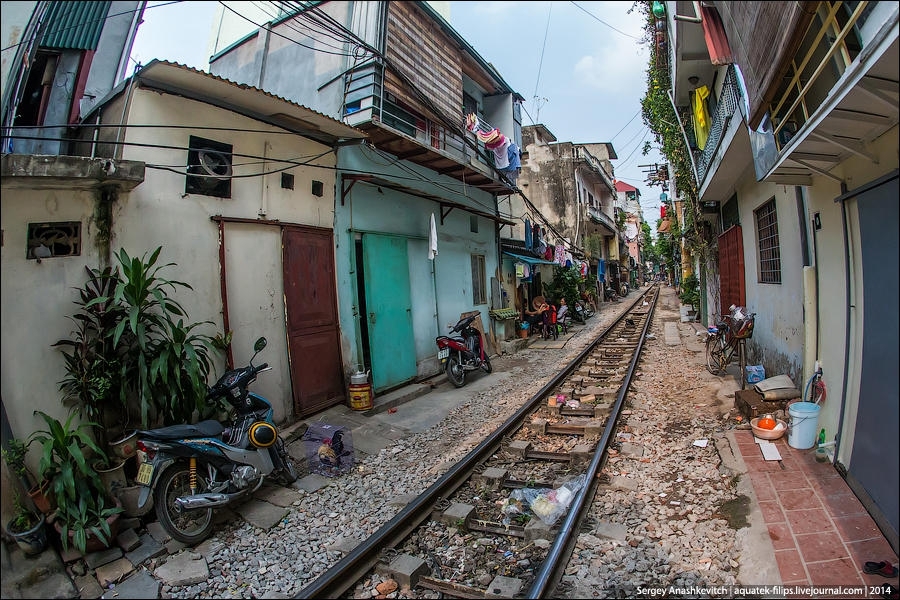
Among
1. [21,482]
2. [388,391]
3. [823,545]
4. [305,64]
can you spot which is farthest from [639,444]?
[305,64]

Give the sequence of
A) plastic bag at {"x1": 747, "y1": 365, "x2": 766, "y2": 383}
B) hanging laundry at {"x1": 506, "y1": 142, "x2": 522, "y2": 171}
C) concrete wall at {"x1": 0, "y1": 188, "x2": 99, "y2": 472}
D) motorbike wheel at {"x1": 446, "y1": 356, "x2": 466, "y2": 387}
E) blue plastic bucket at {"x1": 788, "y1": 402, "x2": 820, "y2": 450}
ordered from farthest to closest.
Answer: hanging laundry at {"x1": 506, "y1": 142, "x2": 522, "y2": 171}
motorbike wheel at {"x1": 446, "y1": 356, "x2": 466, "y2": 387}
plastic bag at {"x1": 747, "y1": 365, "x2": 766, "y2": 383}
blue plastic bucket at {"x1": 788, "y1": 402, "x2": 820, "y2": 450}
concrete wall at {"x1": 0, "y1": 188, "x2": 99, "y2": 472}

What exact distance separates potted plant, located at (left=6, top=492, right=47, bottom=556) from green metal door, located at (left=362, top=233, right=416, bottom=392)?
4696 millimetres

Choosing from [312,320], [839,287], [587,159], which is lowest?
[312,320]

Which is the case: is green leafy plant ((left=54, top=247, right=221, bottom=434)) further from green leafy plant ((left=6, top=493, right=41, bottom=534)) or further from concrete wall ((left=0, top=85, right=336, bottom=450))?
green leafy plant ((left=6, top=493, right=41, bottom=534))

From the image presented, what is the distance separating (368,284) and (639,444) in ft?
15.6

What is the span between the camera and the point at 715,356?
8.52m

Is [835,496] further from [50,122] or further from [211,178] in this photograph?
[50,122]

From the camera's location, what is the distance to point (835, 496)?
3703 mm

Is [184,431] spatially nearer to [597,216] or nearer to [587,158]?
[587,158]

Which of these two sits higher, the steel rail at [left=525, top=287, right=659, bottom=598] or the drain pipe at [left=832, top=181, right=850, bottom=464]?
the drain pipe at [left=832, top=181, right=850, bottom=464]

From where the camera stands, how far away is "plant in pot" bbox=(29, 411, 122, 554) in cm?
331

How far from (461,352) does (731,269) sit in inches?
257

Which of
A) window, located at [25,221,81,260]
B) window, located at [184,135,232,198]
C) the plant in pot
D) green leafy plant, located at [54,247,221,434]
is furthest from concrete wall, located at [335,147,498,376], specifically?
the plant in pot

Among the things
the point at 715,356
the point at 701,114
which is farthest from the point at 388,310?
the point at 701,114
